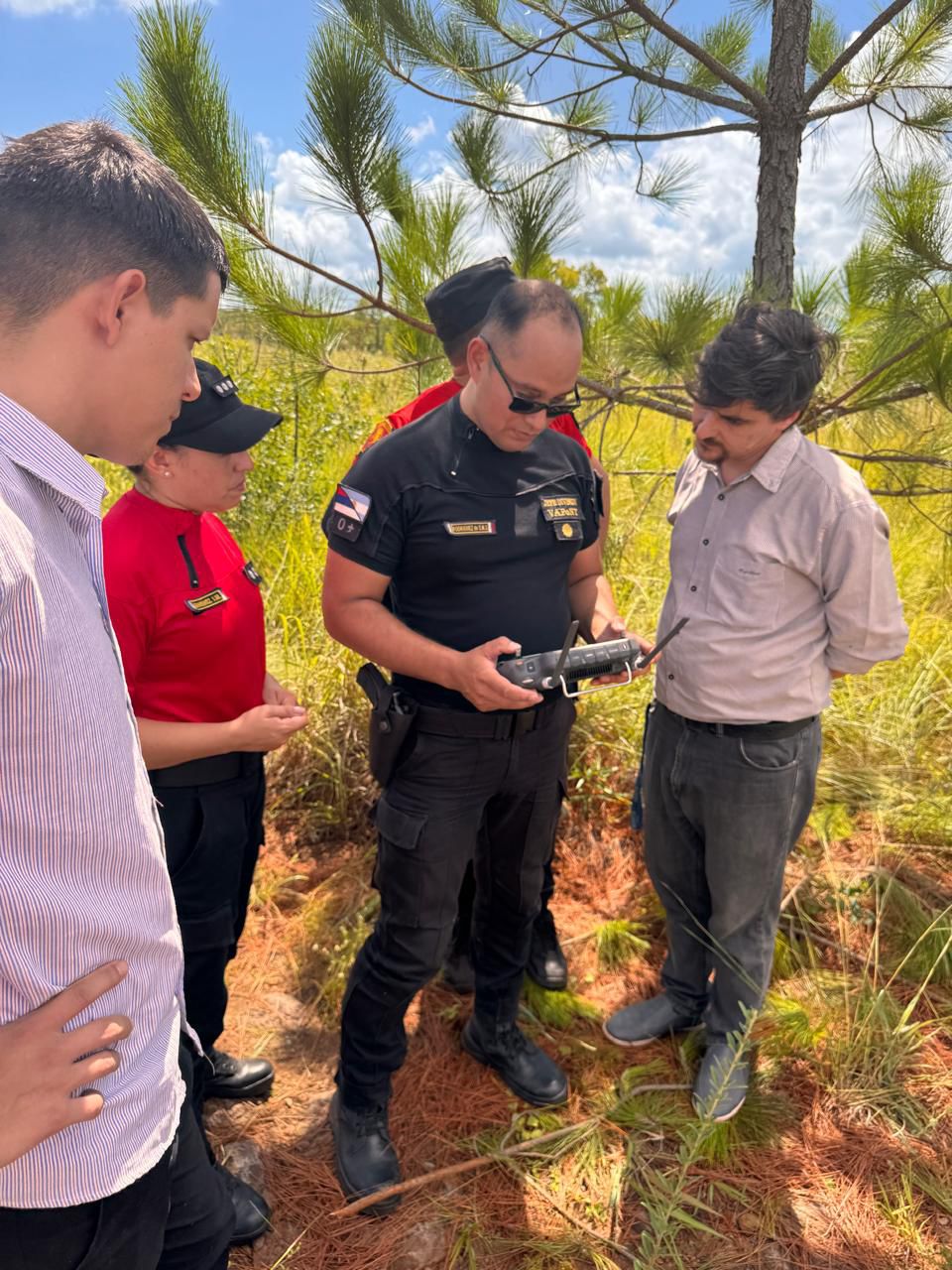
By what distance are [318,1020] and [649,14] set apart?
3.20 meters

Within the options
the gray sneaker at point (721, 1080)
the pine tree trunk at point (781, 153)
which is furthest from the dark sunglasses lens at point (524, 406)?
the gray sneaker at point (721, 1080)

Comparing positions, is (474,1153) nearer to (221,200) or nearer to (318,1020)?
(318,1020)

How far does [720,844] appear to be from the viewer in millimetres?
2002

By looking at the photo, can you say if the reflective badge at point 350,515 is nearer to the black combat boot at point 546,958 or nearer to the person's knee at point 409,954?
the person's knee at point 409,954

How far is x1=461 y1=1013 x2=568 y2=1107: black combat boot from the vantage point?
6.86 ft

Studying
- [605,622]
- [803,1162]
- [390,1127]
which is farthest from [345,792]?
[803,1162]

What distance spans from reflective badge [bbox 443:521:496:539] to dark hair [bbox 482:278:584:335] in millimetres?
415

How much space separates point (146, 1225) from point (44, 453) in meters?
0.89

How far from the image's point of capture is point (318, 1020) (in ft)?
7.88

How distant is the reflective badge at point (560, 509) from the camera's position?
1.81 meters

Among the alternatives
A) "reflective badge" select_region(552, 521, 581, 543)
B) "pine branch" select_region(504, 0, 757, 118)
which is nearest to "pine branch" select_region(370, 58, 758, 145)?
"pine branch" select_region(504, 0, 757, 118)

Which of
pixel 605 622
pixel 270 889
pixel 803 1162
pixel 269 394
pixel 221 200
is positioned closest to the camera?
pixel 803 1162

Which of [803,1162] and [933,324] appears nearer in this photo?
[803,1162]

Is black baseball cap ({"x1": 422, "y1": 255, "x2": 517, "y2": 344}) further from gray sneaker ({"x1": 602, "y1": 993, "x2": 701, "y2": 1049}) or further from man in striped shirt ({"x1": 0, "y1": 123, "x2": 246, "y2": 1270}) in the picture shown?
gray sneaker ({"x1": 602, "y1": 993, "x2": 701, "y2": 1049})
